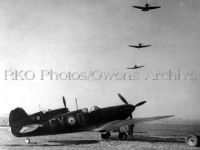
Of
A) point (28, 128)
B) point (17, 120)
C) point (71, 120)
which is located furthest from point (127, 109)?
point (17, 120)

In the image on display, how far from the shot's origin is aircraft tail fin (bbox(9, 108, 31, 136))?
10.9m

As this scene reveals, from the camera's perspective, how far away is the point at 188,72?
37.3 ft

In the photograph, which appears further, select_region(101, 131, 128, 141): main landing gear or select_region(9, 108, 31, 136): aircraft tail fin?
select_region(101, 131, 128, 141): main landing gear

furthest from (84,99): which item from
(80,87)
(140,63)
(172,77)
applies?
(172,77)

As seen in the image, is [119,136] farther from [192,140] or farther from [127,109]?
[192,140]

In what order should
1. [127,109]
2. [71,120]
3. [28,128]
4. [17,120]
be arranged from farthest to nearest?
[127,109] → [71,120] → [17,120] → [28,128]

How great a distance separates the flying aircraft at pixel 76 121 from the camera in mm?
10953

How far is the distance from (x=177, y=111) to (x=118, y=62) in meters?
3.25

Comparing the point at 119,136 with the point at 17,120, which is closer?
the point at 17,120

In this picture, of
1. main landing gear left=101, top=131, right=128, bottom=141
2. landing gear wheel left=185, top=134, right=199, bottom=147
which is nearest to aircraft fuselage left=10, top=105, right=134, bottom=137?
main landing gear left=101, top=131, right=128, bottom=141

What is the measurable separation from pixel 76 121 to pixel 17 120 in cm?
222

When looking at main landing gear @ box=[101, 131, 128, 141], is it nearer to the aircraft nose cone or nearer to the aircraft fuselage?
the aircraft fuselage

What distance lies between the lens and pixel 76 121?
1176cm

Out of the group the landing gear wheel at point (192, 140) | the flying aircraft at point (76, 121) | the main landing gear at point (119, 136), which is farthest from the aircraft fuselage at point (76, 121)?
the landing gear wheel at point (192, 140)
